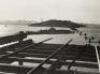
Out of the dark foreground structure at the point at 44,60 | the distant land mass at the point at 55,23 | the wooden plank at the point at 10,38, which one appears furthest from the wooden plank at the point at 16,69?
the distant land mass at the point at 55,23

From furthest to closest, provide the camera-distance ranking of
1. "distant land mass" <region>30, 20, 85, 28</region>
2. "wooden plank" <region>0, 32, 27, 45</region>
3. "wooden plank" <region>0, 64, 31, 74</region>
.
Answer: "distant land mass" <region>30, 20, 85, 28</region>, "wooden plank" <region>0, 32, 27, 45</region>, "wooden plank" <region>0, 64, 31, 74</region>

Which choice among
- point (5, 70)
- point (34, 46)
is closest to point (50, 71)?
point (5, 70)

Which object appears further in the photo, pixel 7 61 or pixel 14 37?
pixel 14 37

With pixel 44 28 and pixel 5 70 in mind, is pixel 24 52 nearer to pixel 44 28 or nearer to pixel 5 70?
pixel 5 70

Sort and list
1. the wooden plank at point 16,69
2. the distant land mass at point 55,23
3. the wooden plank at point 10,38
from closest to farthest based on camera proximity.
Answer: the wooden plank at point 16,69 < the wooden plank at point 10,38 < the distant land mass at point 55,23

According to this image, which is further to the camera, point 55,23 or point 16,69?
point 55,23

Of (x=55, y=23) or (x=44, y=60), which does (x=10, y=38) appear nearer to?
(x=44, y=60)

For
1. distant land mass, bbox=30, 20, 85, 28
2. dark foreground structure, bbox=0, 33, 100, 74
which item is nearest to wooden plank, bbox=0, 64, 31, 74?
dark foreground structure, bbox=0, 33, 100, 74

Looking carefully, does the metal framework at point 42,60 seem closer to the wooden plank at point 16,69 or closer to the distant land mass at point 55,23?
the wooden plank at point 16,69

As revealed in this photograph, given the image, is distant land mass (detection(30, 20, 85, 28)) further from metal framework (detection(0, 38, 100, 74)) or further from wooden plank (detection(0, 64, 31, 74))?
wooden plank (detection(0, 64, 31, 74))

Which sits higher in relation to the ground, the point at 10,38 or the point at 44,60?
the point at 10,38

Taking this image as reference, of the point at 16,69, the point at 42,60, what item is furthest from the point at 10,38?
the point at 16,69
